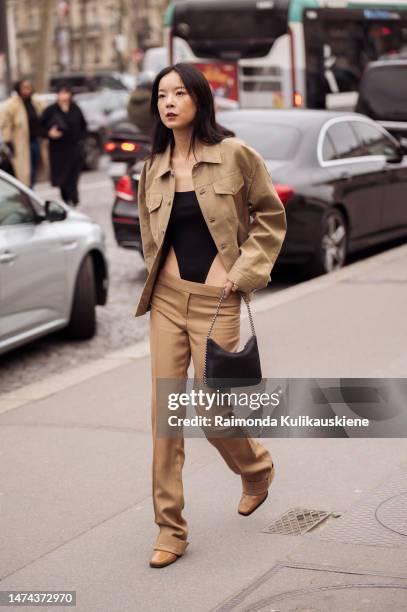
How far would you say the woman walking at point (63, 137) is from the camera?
1775 cm

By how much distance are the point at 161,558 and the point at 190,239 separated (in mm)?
1161

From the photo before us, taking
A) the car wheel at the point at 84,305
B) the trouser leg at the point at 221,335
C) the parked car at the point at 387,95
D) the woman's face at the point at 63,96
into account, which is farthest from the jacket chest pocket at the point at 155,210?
the woman's face at the point at 63,96

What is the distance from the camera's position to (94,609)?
14.1 ft

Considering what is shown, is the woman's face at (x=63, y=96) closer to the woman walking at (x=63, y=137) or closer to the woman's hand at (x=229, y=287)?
the woman walking at (x=63, y=137)

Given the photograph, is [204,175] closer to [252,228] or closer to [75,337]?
[252,228]

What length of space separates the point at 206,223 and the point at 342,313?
16.0ft

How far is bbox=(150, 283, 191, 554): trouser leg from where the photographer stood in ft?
15.5

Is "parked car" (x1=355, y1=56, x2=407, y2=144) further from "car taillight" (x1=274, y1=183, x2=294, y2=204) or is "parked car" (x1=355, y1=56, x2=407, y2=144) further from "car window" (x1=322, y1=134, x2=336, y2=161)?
"car taillight" (x1=274, y1=183, x2=294, y2=204)

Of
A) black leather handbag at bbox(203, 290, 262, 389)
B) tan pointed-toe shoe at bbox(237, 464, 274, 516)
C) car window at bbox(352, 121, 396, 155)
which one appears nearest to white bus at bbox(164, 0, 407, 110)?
car window at bbox(352, 121, 396, 155)

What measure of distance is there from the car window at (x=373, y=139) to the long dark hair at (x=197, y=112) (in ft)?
26.7

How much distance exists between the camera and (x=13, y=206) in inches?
345

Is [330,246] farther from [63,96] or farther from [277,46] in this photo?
[277,46]

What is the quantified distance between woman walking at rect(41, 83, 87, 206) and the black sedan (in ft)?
18.6

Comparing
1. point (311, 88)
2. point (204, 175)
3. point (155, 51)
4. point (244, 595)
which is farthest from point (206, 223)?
point (155, 51)
